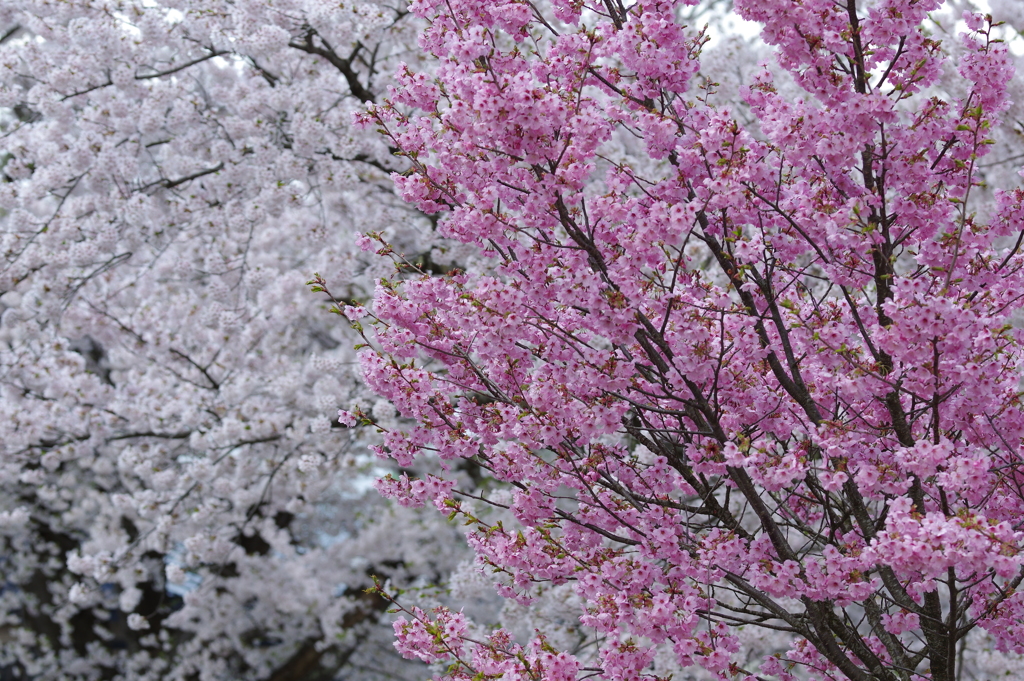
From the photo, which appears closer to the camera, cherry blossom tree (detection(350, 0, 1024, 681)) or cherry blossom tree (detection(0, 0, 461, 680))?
cherry blossom tree (detection(350, 0, 1024, 681))

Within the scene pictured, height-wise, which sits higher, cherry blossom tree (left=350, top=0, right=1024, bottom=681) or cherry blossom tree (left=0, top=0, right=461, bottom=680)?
cherry blossom tree (left=0, top=0, right=461, bottom=680)

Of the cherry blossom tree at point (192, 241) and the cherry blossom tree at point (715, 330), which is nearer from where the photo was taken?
the cherry blossom tree at point (715, 330)

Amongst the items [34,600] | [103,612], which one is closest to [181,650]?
[103,612]

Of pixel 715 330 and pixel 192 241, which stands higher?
pixel 192 241

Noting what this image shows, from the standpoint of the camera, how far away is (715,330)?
3758 millimetres

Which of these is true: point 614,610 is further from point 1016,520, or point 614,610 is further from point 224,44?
point 224,44

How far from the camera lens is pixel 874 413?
3932 mm

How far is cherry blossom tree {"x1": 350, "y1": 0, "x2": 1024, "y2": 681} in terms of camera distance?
11.1 ft

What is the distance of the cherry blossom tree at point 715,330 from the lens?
3396mm

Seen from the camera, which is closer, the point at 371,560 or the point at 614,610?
the point at 614,610

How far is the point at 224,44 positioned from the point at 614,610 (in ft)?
19.5

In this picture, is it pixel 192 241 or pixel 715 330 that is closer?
pixel 715 330

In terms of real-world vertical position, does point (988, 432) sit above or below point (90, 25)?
below

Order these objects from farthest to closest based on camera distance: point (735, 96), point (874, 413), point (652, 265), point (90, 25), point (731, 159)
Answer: point (735, 96)
point (90, 25)
point (874, 413)
point (652, 265)
point (731, 159)
